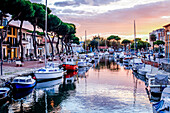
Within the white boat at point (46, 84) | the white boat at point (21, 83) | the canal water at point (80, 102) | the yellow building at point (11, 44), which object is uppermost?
the yellow building at point (11, 44)

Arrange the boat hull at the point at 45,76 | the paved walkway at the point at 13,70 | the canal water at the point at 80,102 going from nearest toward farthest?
the canal water at the point at 80,102
the paved walkway at the point at 13,70
the boat hull at the point at 45,76

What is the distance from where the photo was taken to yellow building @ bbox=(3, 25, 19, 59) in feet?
181

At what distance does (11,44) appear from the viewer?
56.9 m

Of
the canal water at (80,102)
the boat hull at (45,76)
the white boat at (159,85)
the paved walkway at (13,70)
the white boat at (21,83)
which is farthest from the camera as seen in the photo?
the boat hull at (45,76)

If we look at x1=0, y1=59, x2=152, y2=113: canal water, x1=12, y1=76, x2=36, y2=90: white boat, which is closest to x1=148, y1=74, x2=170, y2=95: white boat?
x1=0, y1=59, x2=152, y2=113: canal water

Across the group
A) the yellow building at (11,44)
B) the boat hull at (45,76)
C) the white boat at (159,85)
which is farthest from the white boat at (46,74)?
the yellow building at (11,44)

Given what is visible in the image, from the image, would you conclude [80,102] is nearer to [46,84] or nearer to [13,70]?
[46,84]

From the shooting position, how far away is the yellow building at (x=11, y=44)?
55.2 m

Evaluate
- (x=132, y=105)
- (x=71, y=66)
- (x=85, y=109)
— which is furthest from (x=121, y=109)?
(x=71, y=66)

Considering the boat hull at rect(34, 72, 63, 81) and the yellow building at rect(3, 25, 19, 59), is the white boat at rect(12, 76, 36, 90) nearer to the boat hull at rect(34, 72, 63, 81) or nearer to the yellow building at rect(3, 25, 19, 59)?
the boat hull at rect(34, 72, 63, 81)

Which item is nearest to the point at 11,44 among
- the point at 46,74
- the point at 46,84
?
the point at 46,74

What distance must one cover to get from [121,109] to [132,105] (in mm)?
1769

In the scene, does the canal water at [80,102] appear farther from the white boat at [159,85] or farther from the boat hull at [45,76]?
the boat hull at [45,76]

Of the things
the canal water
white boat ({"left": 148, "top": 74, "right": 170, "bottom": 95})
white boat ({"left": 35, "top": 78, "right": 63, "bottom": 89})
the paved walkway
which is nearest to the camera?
the canal water
